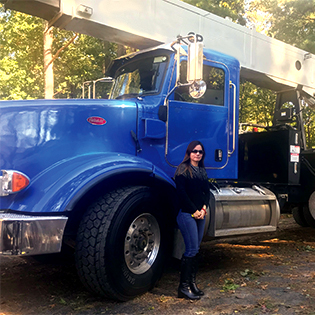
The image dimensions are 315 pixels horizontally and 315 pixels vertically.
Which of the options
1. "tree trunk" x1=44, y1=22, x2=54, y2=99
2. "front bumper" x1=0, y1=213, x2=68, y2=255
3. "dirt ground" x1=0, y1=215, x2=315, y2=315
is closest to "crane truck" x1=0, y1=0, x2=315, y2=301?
"front bumper" x1=0, y1=213, x2=68, y2=255

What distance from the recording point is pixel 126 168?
394 cm

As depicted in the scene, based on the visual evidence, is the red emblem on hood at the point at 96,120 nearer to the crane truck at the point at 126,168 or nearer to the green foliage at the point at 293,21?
the crane truck at the point at 126,168

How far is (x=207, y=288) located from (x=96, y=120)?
229 cm

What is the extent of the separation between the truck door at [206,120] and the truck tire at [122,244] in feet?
3.27

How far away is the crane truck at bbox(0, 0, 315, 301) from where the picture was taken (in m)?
3.63

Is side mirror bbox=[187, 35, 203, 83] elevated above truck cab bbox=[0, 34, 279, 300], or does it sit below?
above

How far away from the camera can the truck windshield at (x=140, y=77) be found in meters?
5.00

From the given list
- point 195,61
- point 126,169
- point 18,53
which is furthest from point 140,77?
point 18,53

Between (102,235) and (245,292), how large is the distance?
68.8 inches

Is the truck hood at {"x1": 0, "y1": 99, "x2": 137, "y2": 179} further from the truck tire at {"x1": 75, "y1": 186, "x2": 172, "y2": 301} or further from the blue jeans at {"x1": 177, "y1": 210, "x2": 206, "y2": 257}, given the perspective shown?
the blue jeans at {"x1": 177, "y1": 210, "x2": 206, "y2": 257}

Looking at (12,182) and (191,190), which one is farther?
(191,190)

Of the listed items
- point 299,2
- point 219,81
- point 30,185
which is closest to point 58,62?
point 299,2

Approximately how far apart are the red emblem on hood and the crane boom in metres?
1.27

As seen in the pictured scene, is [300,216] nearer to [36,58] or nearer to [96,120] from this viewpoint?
[96,120]
